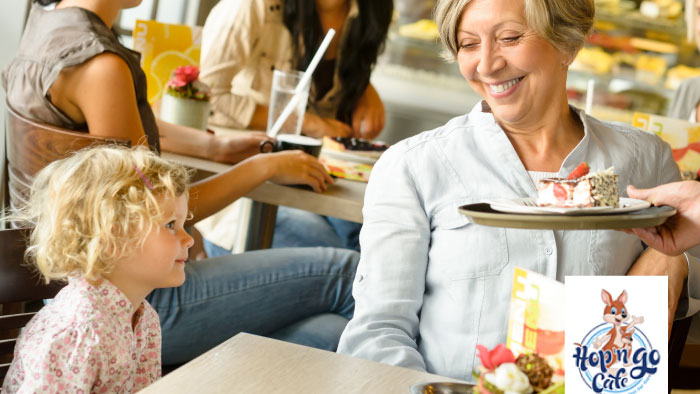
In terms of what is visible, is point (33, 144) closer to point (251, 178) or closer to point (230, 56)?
point (251, 178)

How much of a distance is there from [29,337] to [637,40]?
4348mm

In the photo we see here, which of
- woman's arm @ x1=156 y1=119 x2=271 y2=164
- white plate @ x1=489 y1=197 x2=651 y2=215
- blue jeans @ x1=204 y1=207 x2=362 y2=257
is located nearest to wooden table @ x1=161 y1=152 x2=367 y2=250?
woman's arm @ x1=156 y1=119 x2=271 y2=164

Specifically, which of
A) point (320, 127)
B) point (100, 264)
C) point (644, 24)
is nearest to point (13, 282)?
point (100, 264)

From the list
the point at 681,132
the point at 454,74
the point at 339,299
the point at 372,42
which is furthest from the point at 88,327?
the point at 454,74

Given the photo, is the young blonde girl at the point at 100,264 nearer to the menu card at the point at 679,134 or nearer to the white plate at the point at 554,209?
the white plate at the point at 554,209

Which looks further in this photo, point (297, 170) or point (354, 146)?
point (354, 146)

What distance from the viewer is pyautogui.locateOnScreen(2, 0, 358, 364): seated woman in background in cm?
163

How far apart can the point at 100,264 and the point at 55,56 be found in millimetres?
596

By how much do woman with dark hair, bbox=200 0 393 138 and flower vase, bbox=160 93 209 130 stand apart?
12.5 inches

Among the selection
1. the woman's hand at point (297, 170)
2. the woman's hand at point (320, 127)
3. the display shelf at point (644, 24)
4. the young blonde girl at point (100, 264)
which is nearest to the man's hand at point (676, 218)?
the young blonde girl at point (100, 264)

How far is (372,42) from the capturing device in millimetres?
3020

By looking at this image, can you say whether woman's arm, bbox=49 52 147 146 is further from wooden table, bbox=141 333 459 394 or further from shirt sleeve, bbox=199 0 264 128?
shirt sleeve, bbox=199 0 264 128

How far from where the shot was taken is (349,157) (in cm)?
226

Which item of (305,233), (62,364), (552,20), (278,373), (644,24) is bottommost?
(305,233)
